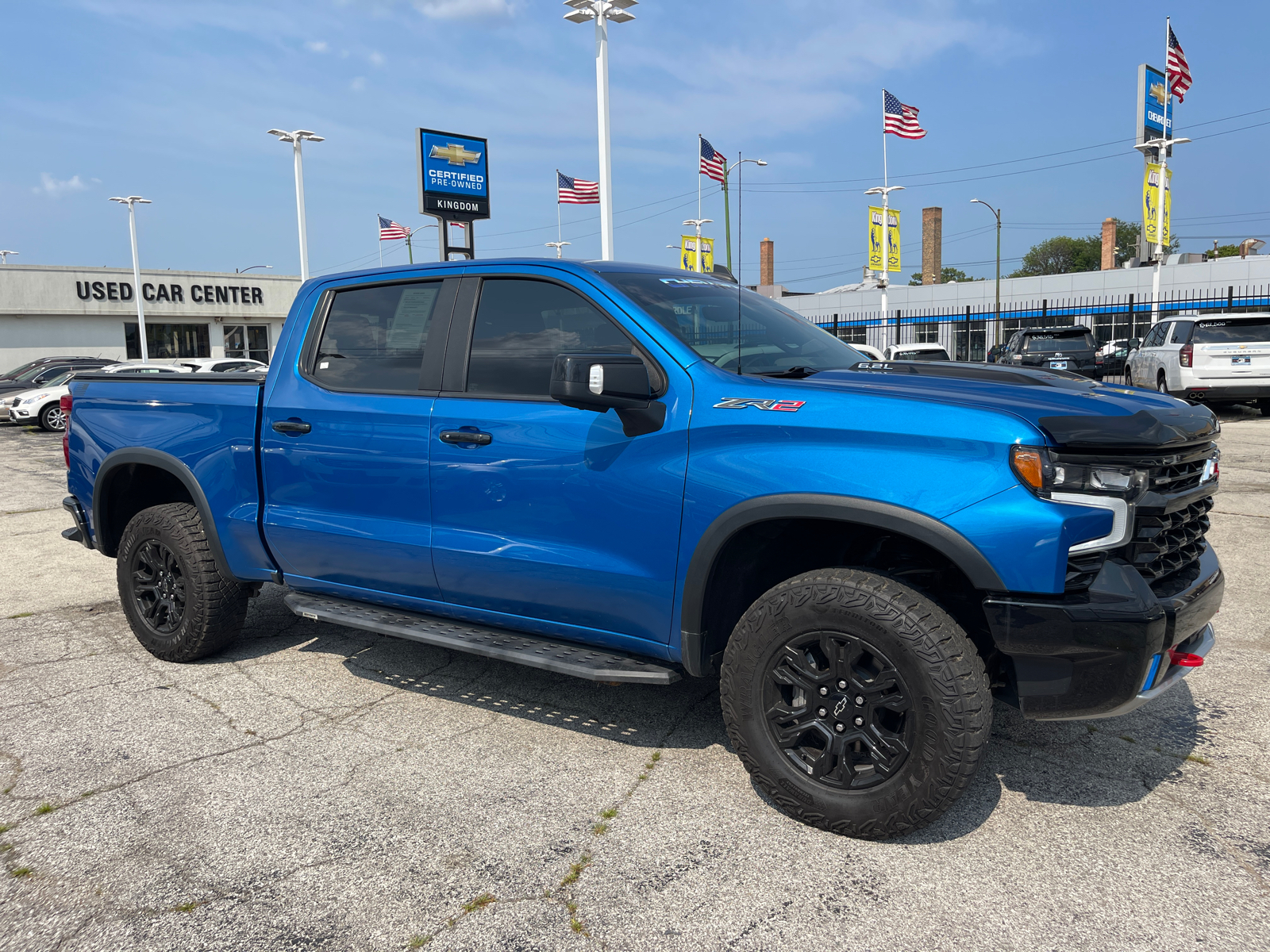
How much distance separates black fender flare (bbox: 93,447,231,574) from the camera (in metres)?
4.62

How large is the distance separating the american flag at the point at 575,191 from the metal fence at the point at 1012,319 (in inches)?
716

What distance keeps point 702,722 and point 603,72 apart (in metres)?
14.8

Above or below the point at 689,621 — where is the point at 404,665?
below

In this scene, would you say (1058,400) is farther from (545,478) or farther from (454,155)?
(454,155)

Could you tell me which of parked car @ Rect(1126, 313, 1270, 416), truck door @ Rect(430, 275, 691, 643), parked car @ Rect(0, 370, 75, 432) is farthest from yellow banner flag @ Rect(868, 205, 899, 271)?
truck door @ Rect(430, 275, 691, 643)

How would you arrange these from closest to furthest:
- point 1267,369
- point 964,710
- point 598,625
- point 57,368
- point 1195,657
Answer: point 964,710
point 1195,657
point 598,625
point 1267,369
point 57,368

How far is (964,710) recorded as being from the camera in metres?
2.78

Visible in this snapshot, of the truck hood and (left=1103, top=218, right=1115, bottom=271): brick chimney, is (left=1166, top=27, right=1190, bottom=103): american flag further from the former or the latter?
(left=1103, top=218, right=1115, bottom=271): brick chimney

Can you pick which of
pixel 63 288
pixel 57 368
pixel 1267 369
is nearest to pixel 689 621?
pixel 1267 369

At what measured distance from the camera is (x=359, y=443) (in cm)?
401

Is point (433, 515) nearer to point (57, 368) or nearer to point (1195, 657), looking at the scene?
point (1195, 657)

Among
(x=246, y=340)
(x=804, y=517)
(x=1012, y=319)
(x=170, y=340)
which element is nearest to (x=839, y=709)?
(x=804, y=517)

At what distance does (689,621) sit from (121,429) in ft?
11.2

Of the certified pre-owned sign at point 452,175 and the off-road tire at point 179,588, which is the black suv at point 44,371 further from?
the off-road tire at point 179,588
